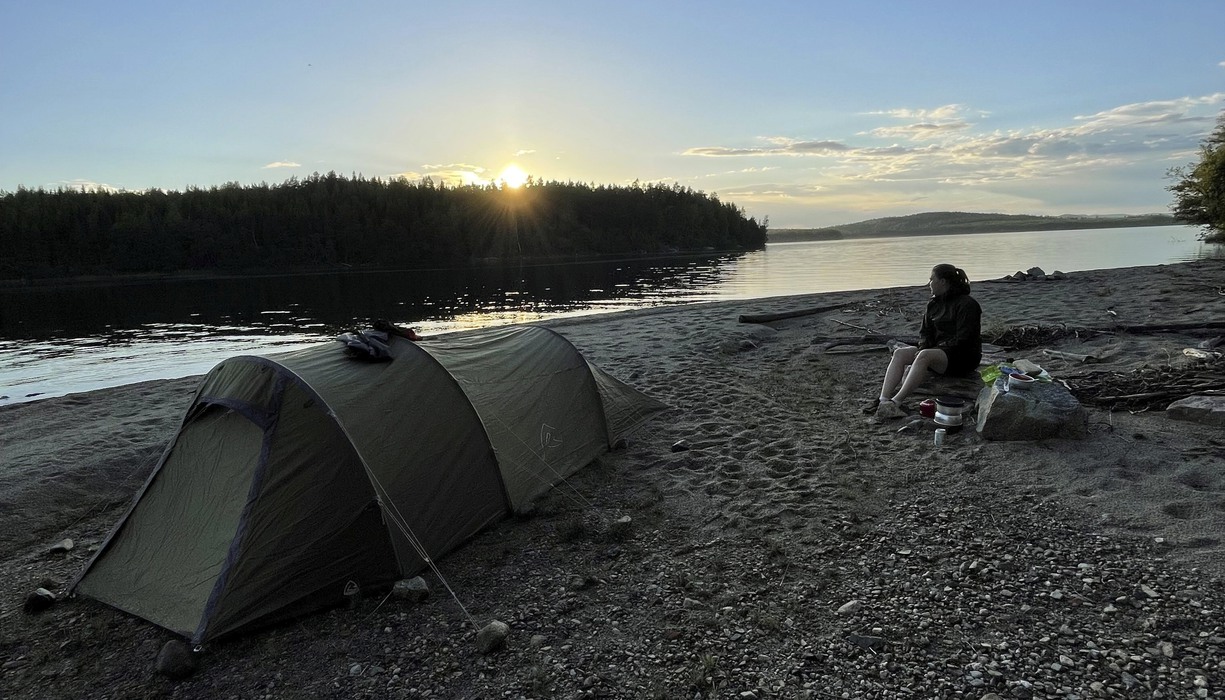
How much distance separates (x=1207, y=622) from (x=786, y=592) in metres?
2.36

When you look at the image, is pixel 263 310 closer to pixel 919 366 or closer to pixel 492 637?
pixel 919 366

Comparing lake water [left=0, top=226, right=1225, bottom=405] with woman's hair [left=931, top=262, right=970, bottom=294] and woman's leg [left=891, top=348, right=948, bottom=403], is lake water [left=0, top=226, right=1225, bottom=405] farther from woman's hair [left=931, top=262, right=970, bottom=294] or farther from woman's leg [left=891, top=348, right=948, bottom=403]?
woman's hair [left=931, top=262, right=970, bottom=294]

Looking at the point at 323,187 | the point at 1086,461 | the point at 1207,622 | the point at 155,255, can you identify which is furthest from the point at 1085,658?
the point at 323,187

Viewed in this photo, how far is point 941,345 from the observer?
27.7ft

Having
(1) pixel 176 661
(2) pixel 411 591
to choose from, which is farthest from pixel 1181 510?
(1) pixel 176 661

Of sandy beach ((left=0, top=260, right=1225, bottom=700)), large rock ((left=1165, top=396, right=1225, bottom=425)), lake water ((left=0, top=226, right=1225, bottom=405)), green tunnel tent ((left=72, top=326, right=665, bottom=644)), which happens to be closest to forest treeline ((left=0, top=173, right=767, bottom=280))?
lake water ((left=0, top=226, right=1225, bottom=405))

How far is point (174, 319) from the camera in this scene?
33.6 m

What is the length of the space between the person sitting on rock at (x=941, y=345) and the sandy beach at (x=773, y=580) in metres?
0.39

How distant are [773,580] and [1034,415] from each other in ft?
12.3

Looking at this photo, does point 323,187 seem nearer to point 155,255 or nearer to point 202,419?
point 155,255

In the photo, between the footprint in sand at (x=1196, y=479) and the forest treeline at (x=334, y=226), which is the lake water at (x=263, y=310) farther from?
the footprint in sand at (x=1196, y=479)

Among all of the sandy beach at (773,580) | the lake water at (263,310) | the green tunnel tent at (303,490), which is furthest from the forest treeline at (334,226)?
the green tunnel tent at (303,490)

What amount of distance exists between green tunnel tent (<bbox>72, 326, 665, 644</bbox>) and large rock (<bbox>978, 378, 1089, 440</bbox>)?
4.92 m

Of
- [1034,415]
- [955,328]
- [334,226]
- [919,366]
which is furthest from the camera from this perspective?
[334,226]
